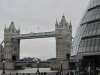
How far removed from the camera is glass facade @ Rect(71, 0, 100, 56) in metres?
25.8

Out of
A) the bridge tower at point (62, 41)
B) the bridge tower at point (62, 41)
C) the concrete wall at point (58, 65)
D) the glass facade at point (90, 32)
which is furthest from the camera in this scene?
the bridge tower at point (62, 41)

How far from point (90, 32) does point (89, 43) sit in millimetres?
1147

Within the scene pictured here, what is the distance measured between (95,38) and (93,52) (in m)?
1.41

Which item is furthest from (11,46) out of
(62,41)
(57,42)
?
(62,41)

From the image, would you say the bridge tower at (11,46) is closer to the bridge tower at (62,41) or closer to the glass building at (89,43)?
the bridge tower at (62,41)

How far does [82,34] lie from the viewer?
2819 centimetres

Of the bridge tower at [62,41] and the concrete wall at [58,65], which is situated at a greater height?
the bridge tower at [62,41]

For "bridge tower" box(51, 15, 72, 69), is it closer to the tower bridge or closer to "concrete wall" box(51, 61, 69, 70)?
the tower bridge

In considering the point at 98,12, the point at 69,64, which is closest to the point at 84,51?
the point at 98,12

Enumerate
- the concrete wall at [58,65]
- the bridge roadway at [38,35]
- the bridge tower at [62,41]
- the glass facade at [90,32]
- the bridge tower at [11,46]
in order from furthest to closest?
1. the bridge tower at [11,46]
2. the bridge tower at [62,41]
3. the bridge roadway at [38,35]
4. the concrete wall at [58,65]
5. the glass facade at [90,32]

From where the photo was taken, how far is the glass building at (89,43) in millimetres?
25875

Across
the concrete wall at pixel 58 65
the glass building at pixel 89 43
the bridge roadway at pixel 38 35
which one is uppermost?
the bridge roadway at pixel 38 35

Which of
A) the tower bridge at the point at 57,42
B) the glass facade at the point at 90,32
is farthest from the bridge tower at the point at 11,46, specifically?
the glass facade at the point at 90,32

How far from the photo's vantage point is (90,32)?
26688 millimetres
